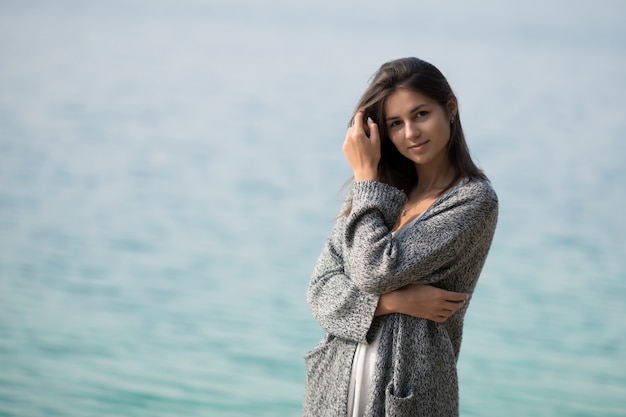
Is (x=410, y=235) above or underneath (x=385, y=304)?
above

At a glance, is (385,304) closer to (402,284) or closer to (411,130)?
(402,284)

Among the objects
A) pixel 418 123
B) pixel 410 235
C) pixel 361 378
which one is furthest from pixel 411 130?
pixel 361 378

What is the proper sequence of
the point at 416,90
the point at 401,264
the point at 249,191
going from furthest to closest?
the point at 249,191 → the point at 416,90 → the point at 401,264

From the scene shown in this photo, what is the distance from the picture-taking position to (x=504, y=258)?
7402 mm

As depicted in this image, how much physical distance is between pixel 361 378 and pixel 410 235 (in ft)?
1.10

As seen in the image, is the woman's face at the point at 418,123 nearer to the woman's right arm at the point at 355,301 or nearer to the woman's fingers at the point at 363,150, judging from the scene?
the woman's fingers at the point at 363,150

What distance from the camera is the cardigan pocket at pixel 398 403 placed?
204 cm

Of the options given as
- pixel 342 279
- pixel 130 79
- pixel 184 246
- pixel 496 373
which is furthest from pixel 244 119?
pixel 342 279

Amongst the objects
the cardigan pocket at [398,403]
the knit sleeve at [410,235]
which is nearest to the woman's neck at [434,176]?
the knit sleeve at [410,235]

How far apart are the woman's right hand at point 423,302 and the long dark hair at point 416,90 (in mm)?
266

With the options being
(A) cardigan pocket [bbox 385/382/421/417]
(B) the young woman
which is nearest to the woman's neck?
(B) the young woman

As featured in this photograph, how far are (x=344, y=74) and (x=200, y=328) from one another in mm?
8079

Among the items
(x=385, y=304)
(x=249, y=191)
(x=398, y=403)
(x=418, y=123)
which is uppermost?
(x=249, y=191)

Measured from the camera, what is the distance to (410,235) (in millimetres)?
2062
